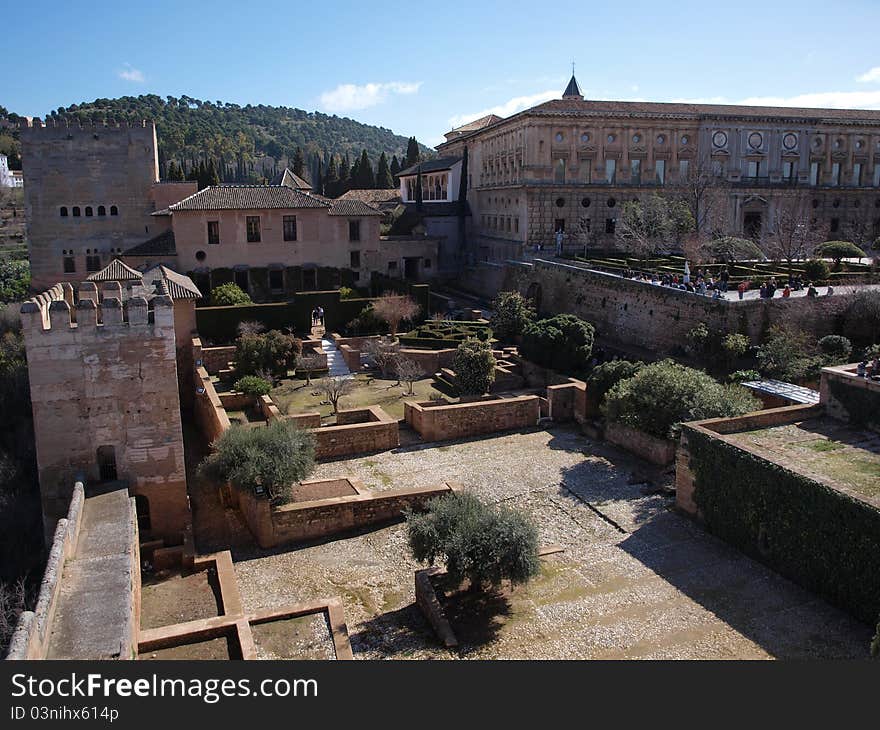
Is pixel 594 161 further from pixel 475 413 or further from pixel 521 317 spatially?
pixel 475 413

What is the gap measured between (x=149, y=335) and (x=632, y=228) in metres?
26.5

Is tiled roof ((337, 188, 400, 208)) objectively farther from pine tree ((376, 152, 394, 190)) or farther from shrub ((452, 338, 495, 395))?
shrub ((452, 338, 495, 395))

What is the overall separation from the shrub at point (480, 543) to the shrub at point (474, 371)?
10612 mm

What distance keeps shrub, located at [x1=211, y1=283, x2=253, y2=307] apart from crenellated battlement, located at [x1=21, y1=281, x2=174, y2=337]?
1599cm

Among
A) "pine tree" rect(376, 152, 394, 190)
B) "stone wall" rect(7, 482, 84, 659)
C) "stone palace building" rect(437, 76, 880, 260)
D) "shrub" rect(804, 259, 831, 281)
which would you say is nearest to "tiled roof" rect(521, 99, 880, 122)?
"stone palace building" rect(437, 76, 880, 260)

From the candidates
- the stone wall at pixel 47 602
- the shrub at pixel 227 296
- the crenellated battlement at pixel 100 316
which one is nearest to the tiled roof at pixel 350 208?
the shrub at pixel 227 296

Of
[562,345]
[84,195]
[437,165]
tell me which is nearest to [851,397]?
[562,345]

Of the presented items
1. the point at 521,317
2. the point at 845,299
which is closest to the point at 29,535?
the point at 521,317

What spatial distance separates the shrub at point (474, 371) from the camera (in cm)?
2120

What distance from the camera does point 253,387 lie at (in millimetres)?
20891

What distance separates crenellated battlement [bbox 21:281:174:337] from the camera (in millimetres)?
11766

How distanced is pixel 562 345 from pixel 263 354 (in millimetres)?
9225

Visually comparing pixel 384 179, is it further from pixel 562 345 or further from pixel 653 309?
pixel 562 345

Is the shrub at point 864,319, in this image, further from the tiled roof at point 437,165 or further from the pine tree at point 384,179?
the pine tree at point 384,179
